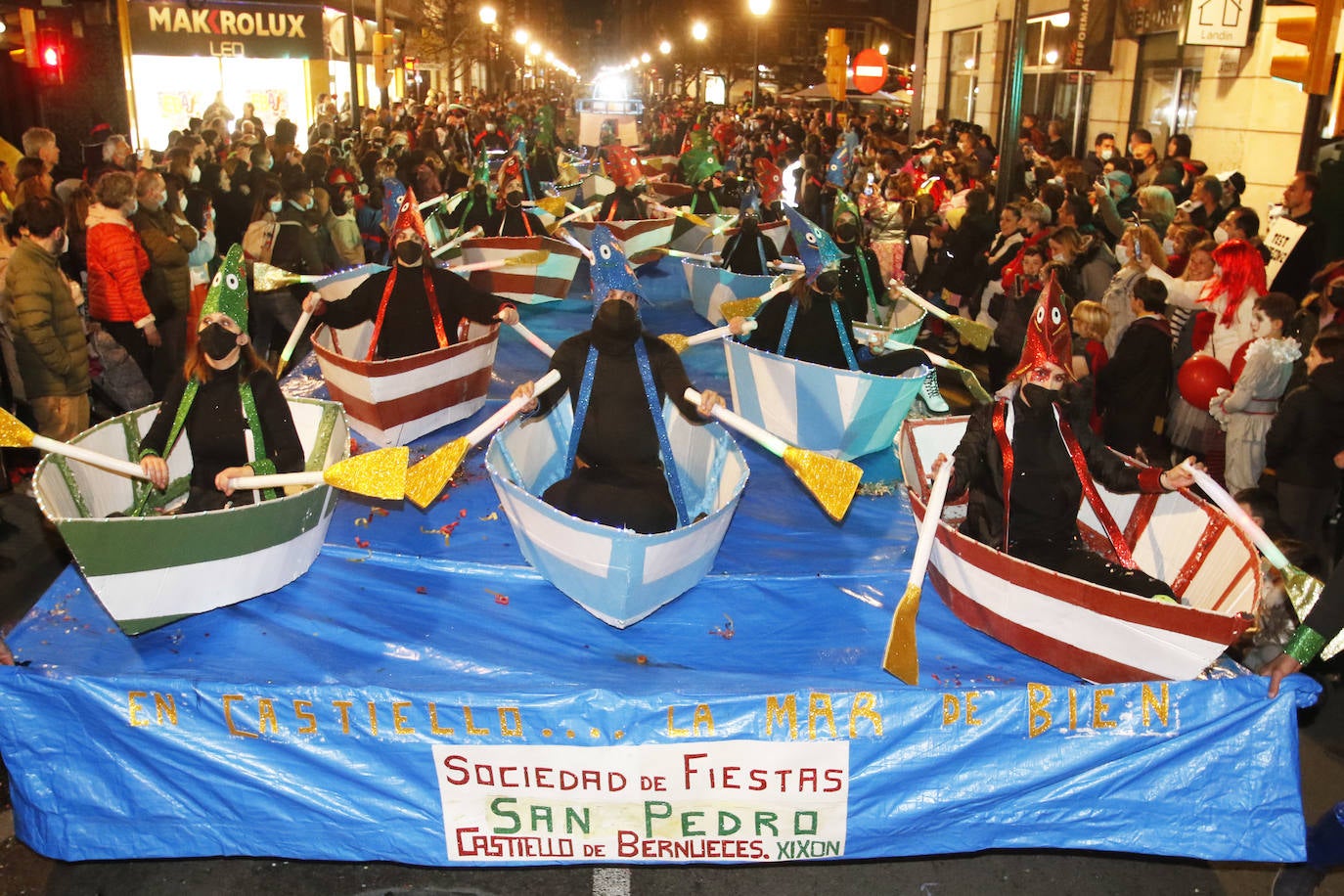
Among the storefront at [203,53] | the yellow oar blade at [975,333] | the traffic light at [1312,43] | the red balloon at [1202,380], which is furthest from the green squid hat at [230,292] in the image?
the storefront at [203,53]

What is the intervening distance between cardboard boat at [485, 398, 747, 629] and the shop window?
1038 inches

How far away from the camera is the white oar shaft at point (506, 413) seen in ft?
19.1

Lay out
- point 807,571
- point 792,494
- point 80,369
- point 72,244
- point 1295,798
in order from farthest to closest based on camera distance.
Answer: point 72,244, point 80,369, point 792,494, point 807,571, point 1295,798

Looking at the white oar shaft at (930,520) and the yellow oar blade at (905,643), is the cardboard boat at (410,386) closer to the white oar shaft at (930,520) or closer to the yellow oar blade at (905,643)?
the white oar shaft at (930,520)

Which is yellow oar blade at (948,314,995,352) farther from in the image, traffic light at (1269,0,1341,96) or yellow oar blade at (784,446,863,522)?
yellow oar blade at (784,446,863,522)

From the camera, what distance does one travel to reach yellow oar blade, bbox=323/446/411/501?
539 cm

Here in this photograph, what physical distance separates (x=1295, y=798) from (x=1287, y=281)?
7238mm

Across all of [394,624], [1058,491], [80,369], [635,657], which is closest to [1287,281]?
[1058,491]

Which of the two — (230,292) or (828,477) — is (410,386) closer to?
(230,292)

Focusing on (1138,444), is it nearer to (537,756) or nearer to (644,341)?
(644,341)

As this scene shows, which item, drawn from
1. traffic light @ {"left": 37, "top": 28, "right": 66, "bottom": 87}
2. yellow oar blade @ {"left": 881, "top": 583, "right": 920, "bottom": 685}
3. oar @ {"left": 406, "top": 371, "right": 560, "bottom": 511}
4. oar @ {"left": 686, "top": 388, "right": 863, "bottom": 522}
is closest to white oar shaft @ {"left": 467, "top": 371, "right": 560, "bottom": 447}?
oar @ {"left": 406, "top": 371, "right": 560, "bottom": 511}

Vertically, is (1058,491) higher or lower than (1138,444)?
higher

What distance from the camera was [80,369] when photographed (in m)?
8.26

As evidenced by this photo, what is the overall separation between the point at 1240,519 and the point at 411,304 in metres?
5.75
